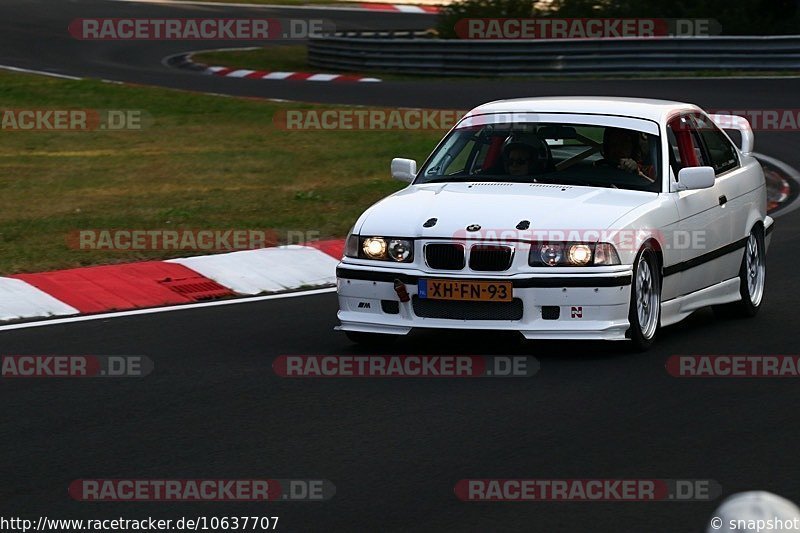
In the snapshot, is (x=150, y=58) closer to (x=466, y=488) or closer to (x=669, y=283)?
(x=669, y=283)

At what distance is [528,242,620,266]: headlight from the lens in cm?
857

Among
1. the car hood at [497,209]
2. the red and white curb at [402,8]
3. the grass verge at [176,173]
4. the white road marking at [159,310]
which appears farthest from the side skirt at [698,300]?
→ the red and white curb at [402,8]

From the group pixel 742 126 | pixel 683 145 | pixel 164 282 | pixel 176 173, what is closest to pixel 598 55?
pixel 176 173

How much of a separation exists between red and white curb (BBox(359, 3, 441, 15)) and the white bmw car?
38511 millimetres

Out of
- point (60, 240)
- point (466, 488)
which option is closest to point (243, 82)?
point (60, 240)

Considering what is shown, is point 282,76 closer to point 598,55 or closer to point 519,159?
point 598,55

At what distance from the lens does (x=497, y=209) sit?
8844 millimetres

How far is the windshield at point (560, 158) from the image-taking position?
954cm

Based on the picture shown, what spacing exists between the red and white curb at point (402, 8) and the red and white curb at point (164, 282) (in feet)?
120

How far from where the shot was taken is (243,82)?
27.7 m

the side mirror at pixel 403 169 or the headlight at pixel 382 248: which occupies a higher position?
the side mirror at pixel 403 169

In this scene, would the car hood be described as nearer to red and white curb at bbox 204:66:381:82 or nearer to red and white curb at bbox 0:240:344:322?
red and white curb at bbox 0:240:344:322

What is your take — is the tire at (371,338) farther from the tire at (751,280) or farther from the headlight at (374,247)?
the tire at (751,280)

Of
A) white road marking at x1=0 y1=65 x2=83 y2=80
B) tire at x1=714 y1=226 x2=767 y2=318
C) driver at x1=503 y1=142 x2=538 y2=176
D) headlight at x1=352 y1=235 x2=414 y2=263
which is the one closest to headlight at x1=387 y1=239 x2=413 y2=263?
headlight at x1=352 y1=235 x2=414 y2=263
